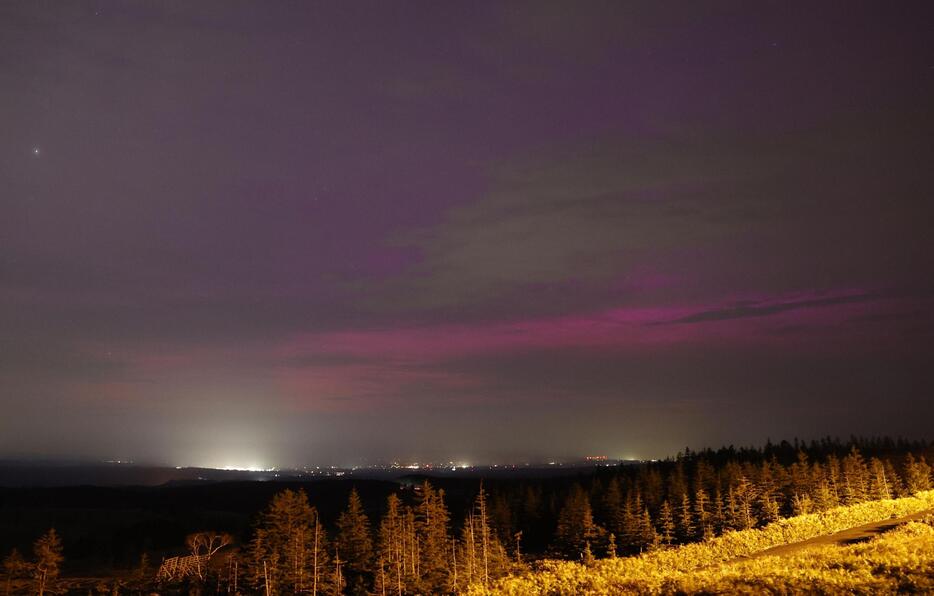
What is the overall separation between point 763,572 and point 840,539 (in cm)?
2707

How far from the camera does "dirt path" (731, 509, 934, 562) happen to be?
52469 millimetres

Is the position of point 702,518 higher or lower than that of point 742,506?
lower

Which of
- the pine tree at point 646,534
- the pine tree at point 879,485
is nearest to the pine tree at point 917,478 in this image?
the pine tree at point 879,485

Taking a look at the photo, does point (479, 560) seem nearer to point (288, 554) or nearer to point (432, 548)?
point (432, 548)

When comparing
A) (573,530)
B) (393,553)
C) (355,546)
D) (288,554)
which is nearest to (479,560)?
(393,553)

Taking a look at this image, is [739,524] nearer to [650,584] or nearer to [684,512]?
[684,512]

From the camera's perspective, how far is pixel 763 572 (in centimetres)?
3491

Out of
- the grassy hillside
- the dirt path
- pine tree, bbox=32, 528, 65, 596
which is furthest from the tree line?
the dirt path

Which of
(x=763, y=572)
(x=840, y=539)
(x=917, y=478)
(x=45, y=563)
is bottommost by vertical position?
(x=45, y=563)

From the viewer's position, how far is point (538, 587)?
40.5 meters

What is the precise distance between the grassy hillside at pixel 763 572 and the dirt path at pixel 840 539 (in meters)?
2.08

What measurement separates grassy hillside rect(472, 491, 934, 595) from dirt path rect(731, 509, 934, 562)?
6.83 feet

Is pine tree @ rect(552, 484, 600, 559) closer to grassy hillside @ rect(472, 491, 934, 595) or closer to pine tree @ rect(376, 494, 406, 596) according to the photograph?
pine tree @ rect(376, 494, 406, 596)

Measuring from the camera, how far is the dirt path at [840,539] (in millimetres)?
52469
